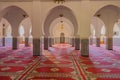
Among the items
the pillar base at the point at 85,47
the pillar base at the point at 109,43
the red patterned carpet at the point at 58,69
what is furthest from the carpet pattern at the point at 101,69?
the pillar base at the point at 109,43

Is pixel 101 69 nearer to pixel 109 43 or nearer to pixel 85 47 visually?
pixel 85 47

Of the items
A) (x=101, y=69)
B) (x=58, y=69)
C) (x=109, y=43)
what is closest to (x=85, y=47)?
(x=101, y=69)

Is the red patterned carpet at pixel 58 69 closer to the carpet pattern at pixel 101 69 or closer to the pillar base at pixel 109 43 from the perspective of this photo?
the carpet pattern at pixel 101 69

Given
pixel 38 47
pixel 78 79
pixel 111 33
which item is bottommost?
pixel 78 79

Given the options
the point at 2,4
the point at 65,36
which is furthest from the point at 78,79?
the point at 65,36

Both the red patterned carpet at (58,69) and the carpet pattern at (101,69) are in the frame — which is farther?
the carpet pattern at (101,69)

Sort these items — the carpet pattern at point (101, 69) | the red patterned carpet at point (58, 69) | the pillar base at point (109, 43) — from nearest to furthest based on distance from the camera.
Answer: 1. the red patterned carpet at point (58, 69)
2. the carpet pattern at point (101, 69)
3. the pillar base at point (109, 43)

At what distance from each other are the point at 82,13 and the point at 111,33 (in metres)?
5.84

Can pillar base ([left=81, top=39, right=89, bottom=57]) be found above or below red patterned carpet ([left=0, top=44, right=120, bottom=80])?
above

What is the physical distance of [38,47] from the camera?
10367 mm

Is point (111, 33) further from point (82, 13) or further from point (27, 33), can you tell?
point (27, 33)

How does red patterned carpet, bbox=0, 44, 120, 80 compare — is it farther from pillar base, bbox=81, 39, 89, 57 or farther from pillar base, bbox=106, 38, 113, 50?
pillar base, bbox=106, 38, 113, 50

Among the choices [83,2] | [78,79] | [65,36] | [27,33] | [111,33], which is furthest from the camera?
[65,36]

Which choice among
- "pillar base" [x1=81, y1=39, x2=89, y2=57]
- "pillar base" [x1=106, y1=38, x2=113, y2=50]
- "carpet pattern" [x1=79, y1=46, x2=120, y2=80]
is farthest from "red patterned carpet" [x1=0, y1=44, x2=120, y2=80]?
"pillar base" [x1=106, y1=38, x2=113, y2=50]
